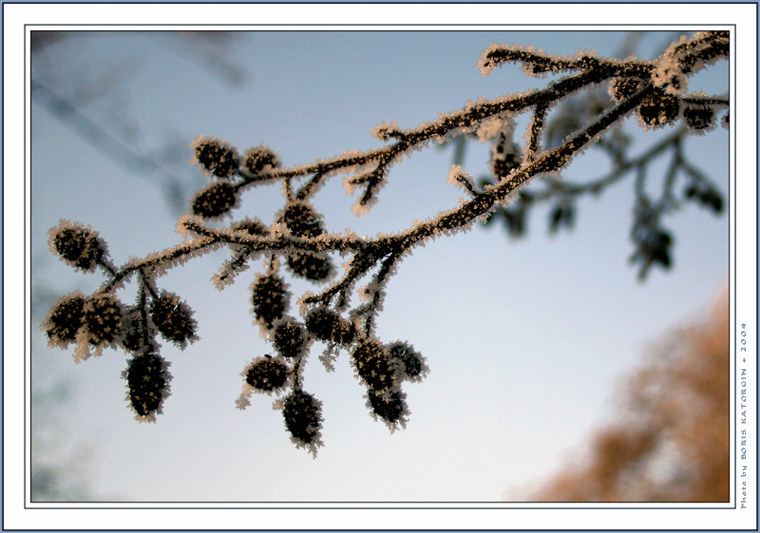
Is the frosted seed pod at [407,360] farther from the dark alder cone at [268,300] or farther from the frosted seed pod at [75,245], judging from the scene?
the frosted seed pod at [75,245]

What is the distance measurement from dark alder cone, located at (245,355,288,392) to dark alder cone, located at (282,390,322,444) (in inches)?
2.2

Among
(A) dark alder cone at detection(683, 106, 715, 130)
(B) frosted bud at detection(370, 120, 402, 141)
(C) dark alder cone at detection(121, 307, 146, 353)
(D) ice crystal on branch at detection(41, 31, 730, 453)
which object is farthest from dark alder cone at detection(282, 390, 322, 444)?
(A) dark alder cone at detection(683, 106, 715, 130)

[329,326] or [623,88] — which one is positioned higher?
[623,88]

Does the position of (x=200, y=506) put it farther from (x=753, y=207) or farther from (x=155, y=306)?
(x=753, y=207)

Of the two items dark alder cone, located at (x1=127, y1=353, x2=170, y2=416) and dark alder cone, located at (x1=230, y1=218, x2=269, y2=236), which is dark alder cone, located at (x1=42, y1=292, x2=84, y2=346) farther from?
dark alder cone, located at (x1=230, y1=218, x2=269, y2=236)

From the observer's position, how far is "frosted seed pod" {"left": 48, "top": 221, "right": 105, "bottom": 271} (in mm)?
1257

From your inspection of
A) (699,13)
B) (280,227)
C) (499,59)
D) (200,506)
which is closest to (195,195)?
(280,227)

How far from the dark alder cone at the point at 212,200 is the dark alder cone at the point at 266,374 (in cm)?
39

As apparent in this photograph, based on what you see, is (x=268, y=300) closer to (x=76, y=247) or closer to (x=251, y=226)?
(x=251, y=226)

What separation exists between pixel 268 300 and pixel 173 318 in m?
0.26

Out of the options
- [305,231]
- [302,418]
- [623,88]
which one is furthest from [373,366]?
[623,88]

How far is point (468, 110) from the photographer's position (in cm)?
128

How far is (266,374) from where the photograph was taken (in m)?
1.30

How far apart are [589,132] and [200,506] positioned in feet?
5.69
